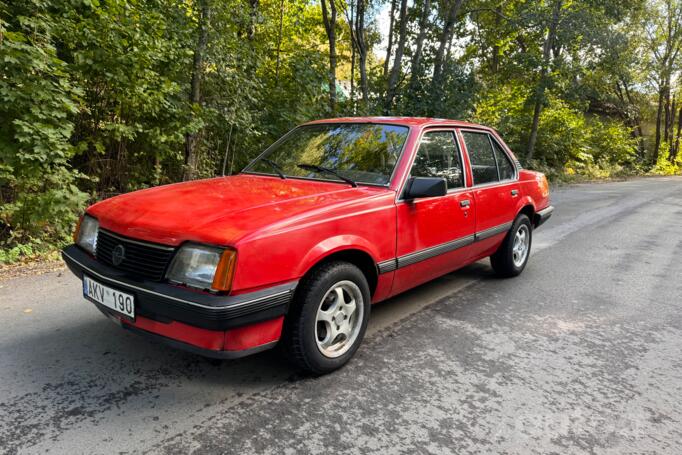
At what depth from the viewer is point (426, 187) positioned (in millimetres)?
3055

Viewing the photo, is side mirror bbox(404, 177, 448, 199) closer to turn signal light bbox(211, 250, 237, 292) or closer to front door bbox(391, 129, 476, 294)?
front door bbox(391, 129, 476, 294)

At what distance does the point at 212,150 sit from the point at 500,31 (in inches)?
495

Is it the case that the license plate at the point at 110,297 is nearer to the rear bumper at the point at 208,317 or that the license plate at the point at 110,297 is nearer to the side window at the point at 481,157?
the rear bumper at the point at 208,317

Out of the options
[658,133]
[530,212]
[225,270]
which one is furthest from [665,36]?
[225,270]

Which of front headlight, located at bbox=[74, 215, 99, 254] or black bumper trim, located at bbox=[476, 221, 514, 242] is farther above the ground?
front headlight, located at bbox=[74, 215, 99, 254]

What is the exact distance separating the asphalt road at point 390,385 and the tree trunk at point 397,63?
8341 mm

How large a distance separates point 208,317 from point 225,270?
23cm

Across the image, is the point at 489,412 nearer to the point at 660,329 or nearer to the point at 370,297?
the point at 370,297

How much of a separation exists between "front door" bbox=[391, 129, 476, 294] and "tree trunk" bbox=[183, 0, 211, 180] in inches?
197

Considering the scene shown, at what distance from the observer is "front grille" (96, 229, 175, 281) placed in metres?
2.36

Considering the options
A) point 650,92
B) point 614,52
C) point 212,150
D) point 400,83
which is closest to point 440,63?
point 400,83

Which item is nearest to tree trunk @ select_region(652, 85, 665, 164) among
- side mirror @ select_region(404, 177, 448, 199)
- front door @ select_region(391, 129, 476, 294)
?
front door @ select_region(391, 129, 476, 294)

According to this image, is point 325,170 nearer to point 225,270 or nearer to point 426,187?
point 426,187

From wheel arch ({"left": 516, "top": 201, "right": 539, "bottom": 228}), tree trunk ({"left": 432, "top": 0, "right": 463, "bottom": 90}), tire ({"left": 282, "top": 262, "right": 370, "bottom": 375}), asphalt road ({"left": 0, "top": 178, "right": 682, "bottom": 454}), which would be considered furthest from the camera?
tree trunk ({"left": 432, "top": 0, "right": 463, "bottom": 90})
